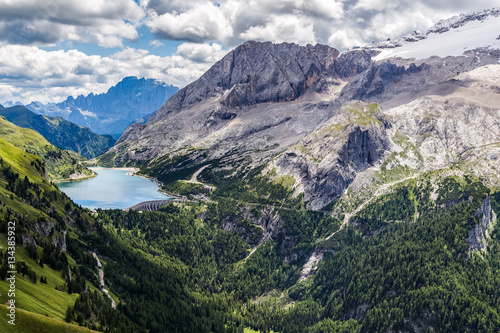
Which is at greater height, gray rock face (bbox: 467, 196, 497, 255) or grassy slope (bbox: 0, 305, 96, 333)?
grassy slope (bbox: 0, 305, 96, 333)

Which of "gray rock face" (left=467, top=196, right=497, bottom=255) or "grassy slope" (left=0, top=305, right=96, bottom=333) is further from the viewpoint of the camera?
"gray rock face" (left=467, top=196, right=497, bottom=255)

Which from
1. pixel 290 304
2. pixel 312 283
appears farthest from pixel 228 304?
pixel 312 283

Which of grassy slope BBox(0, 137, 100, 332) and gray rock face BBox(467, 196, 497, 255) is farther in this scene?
gray rock face BBox(467, 196, 497, 255)

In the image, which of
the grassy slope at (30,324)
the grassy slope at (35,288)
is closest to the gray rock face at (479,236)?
the grassy slope at (35,288)

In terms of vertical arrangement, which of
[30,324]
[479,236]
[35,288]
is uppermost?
[30,324]

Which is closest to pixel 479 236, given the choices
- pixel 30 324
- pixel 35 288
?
pixel 35 288

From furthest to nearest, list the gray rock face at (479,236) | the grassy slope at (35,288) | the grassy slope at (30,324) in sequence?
the gray rock face at (479,236), the grassy slope at (35,288), the grassy slope at (30,324)

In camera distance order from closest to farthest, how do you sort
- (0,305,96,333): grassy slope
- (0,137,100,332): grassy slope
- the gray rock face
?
(0,305,96,333): grassy slope
(0,137,100,332): grassy slope
the gray rock face

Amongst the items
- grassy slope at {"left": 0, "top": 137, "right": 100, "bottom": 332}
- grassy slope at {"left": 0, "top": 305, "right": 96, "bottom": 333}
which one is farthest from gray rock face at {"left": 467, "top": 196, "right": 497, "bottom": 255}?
grassy slope at {"left": 0, "top": 305, "right": 96, "bottom": 333}

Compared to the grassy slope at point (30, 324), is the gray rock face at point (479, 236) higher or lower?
lower

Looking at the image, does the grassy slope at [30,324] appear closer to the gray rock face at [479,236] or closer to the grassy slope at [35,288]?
the grassy slope at [35,288]

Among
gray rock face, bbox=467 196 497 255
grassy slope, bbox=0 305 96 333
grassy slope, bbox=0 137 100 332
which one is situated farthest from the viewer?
gray rock face, bbox=467 196 497 255

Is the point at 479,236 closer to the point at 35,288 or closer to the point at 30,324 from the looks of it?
the point at 35,288

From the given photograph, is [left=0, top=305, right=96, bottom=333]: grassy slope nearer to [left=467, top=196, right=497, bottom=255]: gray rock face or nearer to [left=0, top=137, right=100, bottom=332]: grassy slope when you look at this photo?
[left=0, top=137, right=100, bottom=332]: grassy slope
